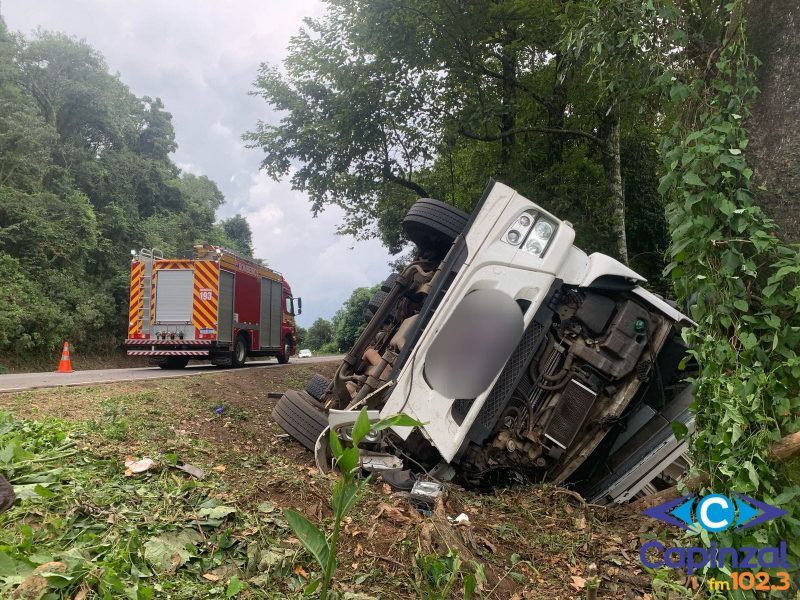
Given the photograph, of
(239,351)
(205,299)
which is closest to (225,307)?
(205,299)

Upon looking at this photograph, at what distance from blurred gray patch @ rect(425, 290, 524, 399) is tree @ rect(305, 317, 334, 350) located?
4014 cm

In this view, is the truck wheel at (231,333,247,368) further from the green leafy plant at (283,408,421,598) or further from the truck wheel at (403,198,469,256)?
the green leafy plant at (283,408,421,598)

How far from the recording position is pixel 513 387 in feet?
12.4

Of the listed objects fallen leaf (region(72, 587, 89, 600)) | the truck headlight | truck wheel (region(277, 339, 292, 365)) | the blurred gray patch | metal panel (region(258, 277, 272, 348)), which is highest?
the truck headlight

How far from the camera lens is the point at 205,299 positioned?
43.4 feet

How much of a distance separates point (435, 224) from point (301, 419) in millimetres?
2056

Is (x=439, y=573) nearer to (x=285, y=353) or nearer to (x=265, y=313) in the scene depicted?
(x=265, y=313)

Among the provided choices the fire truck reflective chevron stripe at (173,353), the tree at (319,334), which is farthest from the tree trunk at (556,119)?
the tree at (319,334)

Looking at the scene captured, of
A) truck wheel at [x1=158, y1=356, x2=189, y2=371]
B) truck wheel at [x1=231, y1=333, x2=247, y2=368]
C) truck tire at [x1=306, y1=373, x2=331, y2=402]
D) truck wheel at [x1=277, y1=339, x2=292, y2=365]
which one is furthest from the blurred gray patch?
truck wheel at [x1=277, y1=339, x2=292, y2=365]

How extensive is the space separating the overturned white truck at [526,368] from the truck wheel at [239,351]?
10866 mm

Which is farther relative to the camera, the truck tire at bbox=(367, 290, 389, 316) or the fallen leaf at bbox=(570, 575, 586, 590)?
the truck tire at bbox=(367, 290, 389, 316)

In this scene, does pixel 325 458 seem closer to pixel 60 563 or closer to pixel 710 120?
pixel 60 563

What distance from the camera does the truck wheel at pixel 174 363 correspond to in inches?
549

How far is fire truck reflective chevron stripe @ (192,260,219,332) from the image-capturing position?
1320 cm
